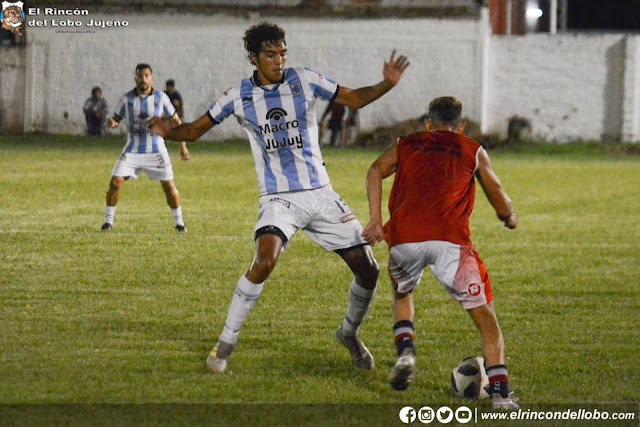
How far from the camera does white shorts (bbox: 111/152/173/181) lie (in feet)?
48.1

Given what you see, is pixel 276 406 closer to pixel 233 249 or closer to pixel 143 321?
pixel 143 321

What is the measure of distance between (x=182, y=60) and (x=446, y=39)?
26.8ft

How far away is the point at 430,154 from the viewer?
6512mm

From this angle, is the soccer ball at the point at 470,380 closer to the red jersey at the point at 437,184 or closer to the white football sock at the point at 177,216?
the red jersey at the point at 437,184

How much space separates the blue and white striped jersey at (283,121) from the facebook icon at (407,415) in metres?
1.77

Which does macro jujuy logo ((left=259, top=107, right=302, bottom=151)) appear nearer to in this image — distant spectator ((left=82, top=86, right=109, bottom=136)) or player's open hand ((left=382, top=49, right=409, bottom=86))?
player's open hand ((left=382, top=49, right=409, bottom=86))

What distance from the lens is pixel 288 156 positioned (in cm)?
731

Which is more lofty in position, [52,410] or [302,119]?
[302,119]

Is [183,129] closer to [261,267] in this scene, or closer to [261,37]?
[261,37]

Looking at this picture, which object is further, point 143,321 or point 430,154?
point 143,321

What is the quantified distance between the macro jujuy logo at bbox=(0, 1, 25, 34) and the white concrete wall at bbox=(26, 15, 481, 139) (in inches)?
20.1

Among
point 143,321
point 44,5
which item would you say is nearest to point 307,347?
point 143,321

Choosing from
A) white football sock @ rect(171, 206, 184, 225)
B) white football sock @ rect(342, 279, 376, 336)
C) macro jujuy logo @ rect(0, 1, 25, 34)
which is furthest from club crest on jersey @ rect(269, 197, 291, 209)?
macro jujuy logo @ rect(0, 1, 25, 34)

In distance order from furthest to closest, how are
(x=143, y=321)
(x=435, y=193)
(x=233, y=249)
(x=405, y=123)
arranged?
(x=405, y=123) → (x=233, y=249) → (x=143, y=321) → (x=435, y=193)
